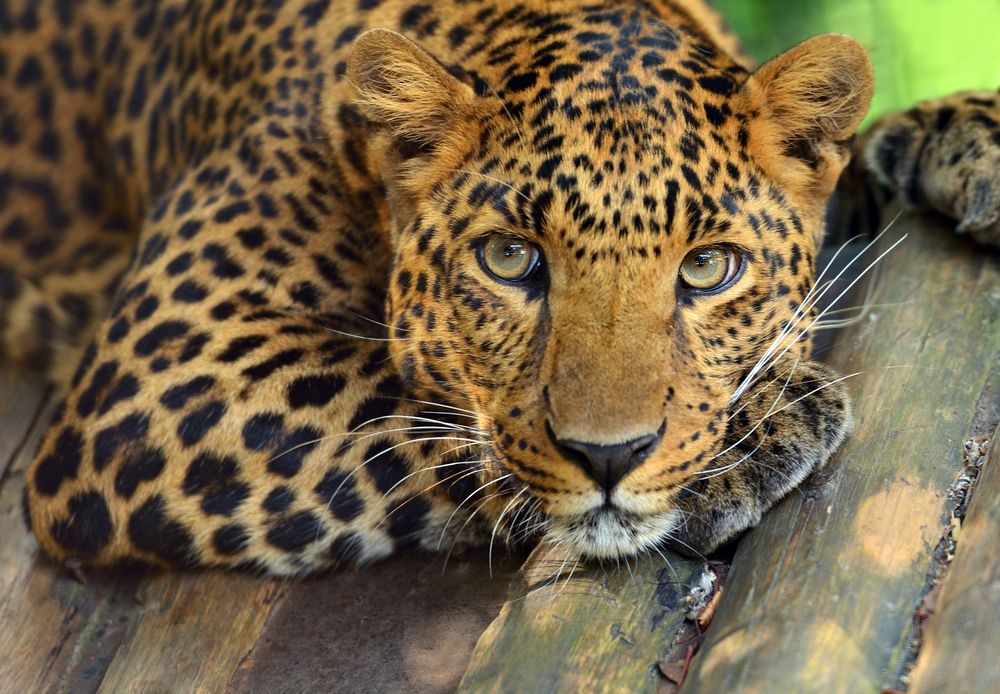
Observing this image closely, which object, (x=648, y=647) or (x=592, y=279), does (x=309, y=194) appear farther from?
(x=648, y=647)

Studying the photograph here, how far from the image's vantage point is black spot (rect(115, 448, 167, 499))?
4777mm

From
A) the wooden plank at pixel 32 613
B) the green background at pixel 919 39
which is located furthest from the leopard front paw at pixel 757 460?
the green background at pixel 919 39

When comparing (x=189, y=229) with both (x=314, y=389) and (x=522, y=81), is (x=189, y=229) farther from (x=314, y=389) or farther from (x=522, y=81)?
(x=522, y=81)

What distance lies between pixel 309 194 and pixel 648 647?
7.19 feet

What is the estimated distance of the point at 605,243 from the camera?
4.07 meters

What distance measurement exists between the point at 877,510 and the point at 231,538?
2100 millimetres

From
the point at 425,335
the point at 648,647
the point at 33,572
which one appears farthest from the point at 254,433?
the point at 648,647

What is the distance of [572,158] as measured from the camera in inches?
164

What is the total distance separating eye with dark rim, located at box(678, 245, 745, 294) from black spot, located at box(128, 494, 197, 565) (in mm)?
1895

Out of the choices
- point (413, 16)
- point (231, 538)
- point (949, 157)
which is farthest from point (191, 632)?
point (949, 157)

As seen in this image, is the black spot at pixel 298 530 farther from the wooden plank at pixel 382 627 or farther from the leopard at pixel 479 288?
the wooden plank at pixel 382 627

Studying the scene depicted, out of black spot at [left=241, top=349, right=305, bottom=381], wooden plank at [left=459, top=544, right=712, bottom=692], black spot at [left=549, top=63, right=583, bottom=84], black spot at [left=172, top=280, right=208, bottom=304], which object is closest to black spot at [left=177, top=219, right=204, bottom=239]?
black spot at [left=172, top=280, right=208, bottom=304]

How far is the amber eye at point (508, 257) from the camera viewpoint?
4.25 m

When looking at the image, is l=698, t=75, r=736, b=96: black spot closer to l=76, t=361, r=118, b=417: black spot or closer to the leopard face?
the leopard face
